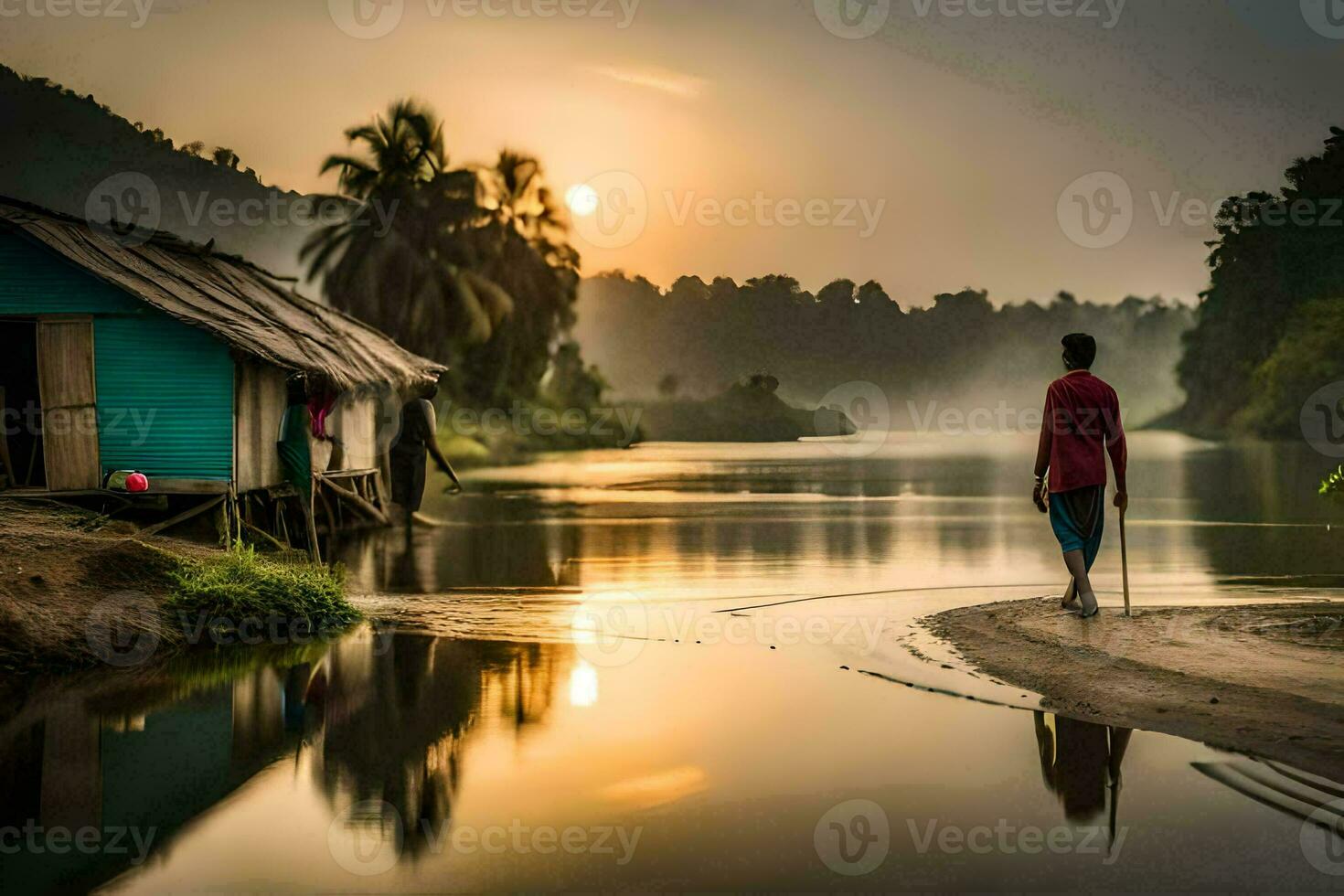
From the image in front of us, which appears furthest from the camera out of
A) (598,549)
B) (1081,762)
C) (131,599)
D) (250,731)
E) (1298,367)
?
(1298,367)

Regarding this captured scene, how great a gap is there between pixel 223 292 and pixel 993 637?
1161cm

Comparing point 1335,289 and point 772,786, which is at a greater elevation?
point 1335,289

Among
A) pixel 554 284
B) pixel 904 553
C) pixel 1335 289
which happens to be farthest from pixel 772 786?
pixel 1335 289

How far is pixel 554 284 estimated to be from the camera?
63.9 meters

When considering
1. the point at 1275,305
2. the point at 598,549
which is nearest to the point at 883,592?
the point at 598,549

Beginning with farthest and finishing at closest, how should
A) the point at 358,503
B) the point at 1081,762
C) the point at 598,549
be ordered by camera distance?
1. the point at 358,503
2. the point at 598,549
3. the point at 1081,762

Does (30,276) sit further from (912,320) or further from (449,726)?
(912,320)

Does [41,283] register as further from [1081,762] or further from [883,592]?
[1081,762]

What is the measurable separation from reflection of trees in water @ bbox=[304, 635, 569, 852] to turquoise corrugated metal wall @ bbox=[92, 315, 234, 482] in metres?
6.25

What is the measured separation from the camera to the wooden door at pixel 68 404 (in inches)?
603

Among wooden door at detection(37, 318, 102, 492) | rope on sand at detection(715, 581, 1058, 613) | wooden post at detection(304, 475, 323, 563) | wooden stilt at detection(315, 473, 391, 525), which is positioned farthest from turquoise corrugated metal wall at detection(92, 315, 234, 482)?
rope on sand at detection(715, 581, 1058, 613)

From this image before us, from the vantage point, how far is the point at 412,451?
23500 mm

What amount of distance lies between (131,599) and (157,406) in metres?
5.70

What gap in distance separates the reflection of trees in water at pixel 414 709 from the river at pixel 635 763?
26 mm
